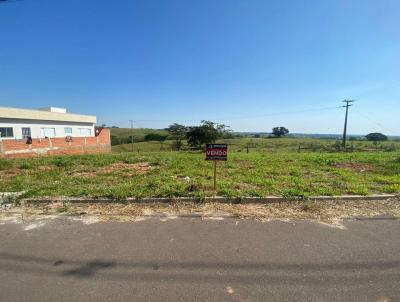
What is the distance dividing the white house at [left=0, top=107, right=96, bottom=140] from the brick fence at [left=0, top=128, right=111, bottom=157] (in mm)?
3967

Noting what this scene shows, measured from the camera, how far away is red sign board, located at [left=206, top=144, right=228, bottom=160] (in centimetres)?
565

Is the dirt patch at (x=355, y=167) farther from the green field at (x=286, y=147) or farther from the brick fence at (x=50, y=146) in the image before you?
the brick fence at (x=50, y=146)

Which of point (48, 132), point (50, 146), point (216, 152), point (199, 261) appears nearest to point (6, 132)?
point (50, 146)

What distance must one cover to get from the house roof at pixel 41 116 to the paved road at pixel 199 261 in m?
21.4

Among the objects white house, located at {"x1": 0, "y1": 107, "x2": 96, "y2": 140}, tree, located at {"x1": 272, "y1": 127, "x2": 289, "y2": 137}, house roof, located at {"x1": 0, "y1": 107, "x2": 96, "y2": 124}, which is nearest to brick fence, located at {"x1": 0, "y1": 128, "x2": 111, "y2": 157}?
white house, located at {"x1": 0, "y1": 107, "x2": 96, "y2": 140}

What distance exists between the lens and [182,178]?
278 inches

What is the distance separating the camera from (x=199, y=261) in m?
2.84

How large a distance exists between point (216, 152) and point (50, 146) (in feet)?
63.2

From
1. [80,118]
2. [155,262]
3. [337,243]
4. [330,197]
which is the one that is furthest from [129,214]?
[80,118]

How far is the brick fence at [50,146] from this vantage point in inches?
634

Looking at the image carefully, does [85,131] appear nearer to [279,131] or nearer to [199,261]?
[199,261]

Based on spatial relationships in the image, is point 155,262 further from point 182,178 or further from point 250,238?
point 182,178

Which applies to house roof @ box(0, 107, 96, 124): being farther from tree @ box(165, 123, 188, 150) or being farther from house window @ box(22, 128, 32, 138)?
tree @ box(165, 123, 188, 150)

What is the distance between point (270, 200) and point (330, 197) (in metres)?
1.44
